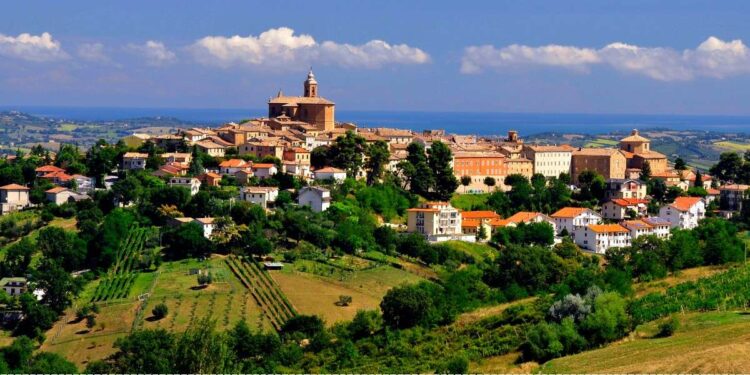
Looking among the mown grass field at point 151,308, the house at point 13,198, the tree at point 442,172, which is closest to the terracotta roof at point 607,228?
the tree at point 442,172

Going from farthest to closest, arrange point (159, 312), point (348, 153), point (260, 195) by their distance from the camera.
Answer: point (348, 153), point (260, 195), point (159, 312)

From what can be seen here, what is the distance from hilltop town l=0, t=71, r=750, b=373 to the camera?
3703 cm

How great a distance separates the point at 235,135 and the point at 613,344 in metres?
37.6

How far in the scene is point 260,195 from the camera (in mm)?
55219

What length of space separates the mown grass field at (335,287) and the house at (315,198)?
7.01 meters

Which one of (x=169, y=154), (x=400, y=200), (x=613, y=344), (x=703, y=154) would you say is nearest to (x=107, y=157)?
(x=169, y=154)

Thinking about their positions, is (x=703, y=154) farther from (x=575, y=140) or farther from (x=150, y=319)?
(x=150, y=319)

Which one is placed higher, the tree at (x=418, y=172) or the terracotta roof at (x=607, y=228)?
the tree at (x=418, y=172)

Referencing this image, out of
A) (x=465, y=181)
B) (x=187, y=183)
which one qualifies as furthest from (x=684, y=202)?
(x=187, y=183)

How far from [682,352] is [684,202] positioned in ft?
103

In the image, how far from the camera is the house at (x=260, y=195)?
55.1 m

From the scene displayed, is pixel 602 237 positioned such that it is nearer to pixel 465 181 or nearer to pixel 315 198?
pixel 465 181

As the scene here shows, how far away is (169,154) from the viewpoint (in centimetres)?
6366

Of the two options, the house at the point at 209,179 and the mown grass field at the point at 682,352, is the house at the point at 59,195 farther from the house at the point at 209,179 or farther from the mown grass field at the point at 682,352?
the mown grass field at the point at 682,352
